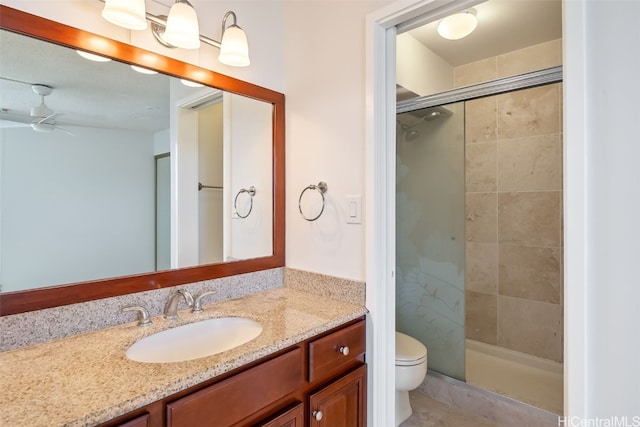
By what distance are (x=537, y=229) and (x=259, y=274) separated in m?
2.11

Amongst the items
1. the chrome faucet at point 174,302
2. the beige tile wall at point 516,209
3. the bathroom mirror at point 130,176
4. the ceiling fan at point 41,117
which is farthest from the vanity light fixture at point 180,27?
the beige tile wall at point 516,209

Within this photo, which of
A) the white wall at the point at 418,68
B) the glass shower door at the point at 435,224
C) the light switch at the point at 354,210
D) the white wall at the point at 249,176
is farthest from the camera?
the glass shower door at the point at 435,224

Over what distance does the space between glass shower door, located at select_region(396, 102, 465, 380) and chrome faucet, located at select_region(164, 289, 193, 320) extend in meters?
1.52

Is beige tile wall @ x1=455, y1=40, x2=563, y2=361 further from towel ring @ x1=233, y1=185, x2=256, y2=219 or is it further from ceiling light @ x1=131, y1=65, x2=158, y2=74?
ceiling light @ x1=131, y1=65, x2=158, y2=74

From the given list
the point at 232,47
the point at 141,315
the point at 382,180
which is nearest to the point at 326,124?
the point at 382,180

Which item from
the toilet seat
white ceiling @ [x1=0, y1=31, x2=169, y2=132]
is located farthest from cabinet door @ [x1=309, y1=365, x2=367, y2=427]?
white ceiling @ [x1=0, y1=31, x2=169, y2=132]

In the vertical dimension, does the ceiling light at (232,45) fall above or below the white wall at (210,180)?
above

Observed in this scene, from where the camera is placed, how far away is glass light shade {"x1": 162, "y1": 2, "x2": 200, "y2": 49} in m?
1.20

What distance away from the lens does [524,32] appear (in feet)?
7.00

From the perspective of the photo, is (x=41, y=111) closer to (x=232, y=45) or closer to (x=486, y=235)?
(x=232, y=45)

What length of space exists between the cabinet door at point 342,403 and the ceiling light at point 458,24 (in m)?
1.86

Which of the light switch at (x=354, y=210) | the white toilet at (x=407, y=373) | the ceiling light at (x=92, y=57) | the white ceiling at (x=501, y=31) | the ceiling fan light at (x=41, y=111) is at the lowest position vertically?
the white toilet at (x=407, y=373)

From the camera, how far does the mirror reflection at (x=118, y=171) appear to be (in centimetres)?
103

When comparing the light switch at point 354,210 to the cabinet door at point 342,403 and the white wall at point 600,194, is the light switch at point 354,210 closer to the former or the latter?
the cabinet door at point 342,403
